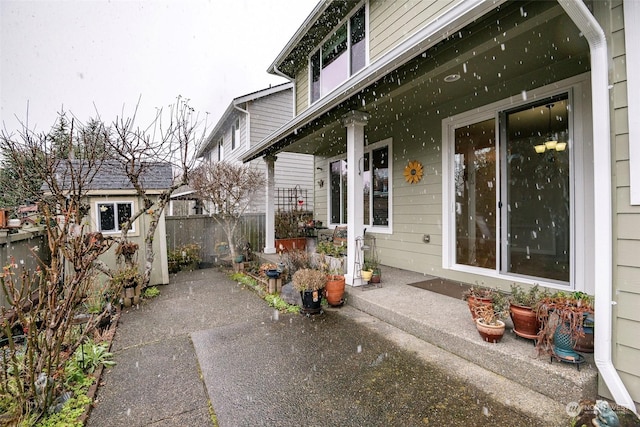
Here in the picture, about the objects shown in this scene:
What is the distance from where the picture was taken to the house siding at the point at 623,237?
6.37 ft

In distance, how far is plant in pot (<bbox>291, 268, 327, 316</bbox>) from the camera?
13.3 ft

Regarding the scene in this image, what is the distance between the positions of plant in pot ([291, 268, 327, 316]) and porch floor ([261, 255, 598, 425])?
498mm

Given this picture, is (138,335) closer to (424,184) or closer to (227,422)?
(227,422)

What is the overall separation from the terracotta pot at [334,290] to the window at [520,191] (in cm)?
198

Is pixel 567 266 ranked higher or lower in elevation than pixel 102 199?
lower

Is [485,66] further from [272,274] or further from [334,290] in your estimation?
[272,274]

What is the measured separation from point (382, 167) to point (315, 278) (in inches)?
120

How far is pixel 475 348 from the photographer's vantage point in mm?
2658

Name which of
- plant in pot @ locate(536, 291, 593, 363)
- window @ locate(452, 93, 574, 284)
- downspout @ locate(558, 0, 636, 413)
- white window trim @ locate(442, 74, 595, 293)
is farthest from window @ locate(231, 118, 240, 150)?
plant in pot @ locate(536, 291, 593, 363)

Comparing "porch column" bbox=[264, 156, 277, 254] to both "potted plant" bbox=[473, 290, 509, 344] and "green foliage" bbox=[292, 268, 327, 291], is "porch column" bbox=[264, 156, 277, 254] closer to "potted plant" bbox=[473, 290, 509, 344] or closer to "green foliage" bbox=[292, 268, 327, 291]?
"green foliage" bbox=[292, 268, 327, 291]

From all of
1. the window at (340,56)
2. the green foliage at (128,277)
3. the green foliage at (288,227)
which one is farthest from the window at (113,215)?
the window at (340,56)

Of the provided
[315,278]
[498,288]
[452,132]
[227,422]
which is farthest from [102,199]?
[498,288]

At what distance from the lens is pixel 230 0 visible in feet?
36.6

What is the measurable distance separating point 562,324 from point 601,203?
3.17 ft
